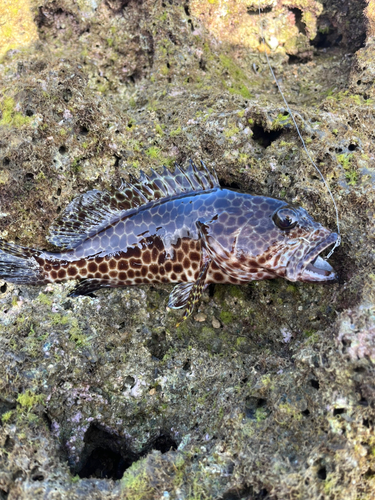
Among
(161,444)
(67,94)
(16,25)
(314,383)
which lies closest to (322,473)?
(314,383)

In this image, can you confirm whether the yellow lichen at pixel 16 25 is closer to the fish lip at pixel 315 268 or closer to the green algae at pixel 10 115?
the green algae at pixel 10 115

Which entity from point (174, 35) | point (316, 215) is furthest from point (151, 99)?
point (316, 215)

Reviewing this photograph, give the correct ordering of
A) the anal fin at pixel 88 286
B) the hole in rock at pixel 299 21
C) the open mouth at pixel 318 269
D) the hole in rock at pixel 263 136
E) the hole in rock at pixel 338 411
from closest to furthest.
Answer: the hole in rock at pixel 338 411 < the open mouth at pixel 318 269 < the anal fin at pixel 88 286 < the hole in rock at pixel 263 136 < the hole in rock at pixel 299 21

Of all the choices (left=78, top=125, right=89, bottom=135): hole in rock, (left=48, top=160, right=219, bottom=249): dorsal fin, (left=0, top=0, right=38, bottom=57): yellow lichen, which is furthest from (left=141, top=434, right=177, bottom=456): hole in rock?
(left=0, top=0, right=38, bottom=57): yellow lichen

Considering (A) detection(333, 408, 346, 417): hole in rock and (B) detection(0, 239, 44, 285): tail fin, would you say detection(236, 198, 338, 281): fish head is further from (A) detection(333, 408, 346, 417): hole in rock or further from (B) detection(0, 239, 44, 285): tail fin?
(B) detection(0, 239, 44, 285): tail fin

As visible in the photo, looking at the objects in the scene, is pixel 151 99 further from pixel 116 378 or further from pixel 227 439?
pixel 227 439

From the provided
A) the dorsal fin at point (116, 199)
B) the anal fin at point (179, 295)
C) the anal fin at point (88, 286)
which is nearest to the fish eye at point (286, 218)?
the dorsal fin at point (116, 199)
